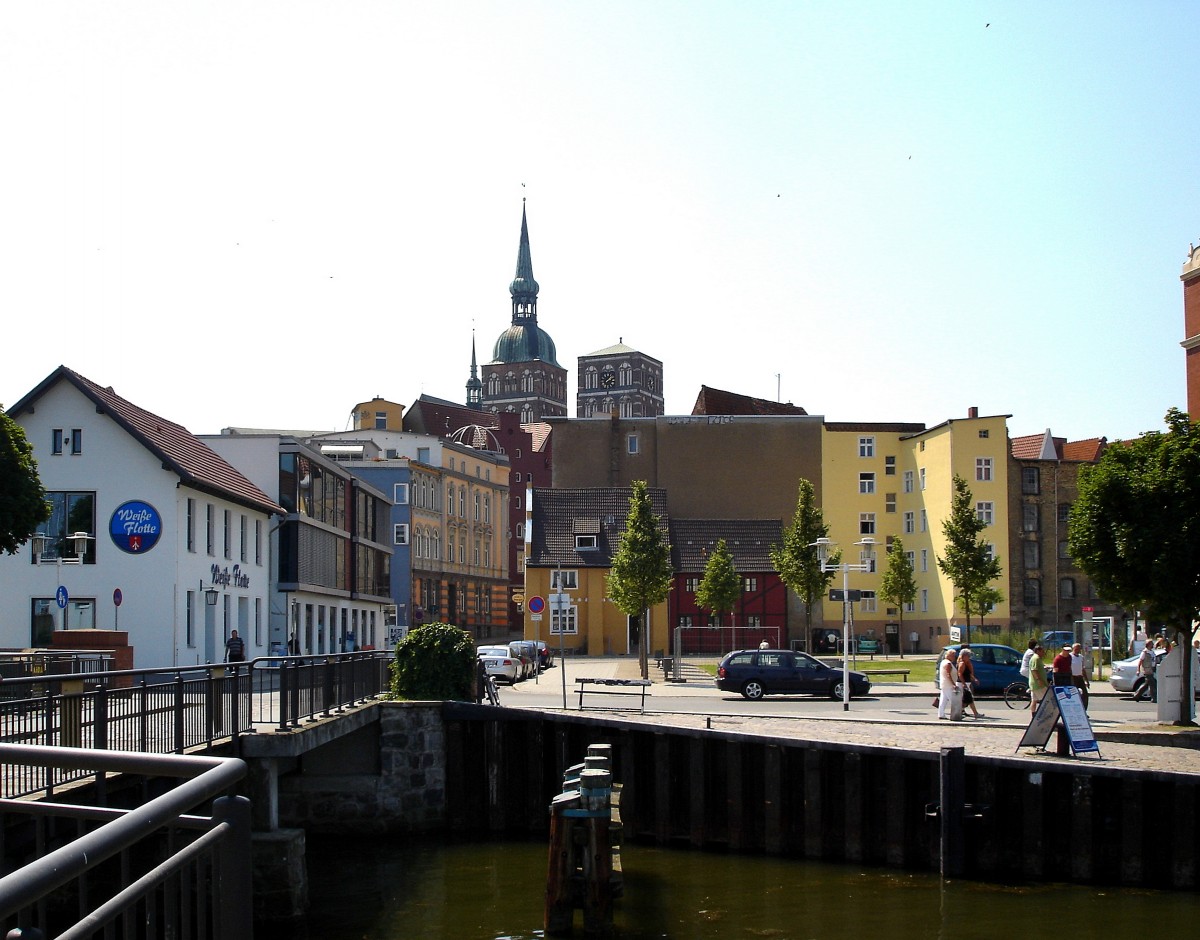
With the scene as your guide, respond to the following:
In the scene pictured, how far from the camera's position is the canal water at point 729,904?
54.5 feet

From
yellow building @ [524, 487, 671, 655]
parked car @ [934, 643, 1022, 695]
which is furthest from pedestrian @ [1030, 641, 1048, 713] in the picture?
yellow building @ [524, 487, 671, 655]

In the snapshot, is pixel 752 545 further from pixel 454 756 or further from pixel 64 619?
pixel 454 756

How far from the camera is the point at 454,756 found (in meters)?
24.8

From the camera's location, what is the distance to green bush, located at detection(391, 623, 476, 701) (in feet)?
84.6

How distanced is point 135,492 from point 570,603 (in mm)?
38271

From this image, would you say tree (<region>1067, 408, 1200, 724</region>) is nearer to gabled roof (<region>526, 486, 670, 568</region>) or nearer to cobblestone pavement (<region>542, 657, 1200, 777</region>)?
cobblestone pavement (<region>542, 657, 1200, 777</region>)

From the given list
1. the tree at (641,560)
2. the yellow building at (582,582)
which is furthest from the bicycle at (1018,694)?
the yellow building at (582,582)

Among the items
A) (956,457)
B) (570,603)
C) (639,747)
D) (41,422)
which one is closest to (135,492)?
(41,422)

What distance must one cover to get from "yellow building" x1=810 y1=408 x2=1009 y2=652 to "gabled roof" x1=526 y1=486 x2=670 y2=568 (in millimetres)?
12104

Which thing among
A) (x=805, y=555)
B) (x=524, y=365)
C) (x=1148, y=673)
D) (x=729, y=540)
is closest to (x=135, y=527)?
(x=805, y=555)

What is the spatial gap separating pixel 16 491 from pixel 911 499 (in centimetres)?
6066

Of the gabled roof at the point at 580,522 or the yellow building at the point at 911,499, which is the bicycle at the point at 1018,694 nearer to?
the yellow building at the point at 911,499

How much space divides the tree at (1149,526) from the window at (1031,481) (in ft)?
176

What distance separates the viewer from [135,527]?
41.2m
